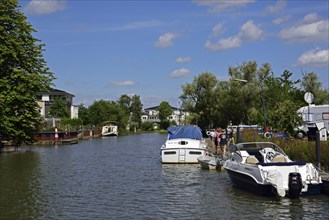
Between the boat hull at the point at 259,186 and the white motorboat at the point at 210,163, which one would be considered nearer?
the boat hull at the point at 259,186

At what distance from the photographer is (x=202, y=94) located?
92625 mm

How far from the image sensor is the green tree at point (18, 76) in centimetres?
4084

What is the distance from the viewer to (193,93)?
308 feet

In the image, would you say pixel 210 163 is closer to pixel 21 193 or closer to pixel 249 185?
pixel 249 185

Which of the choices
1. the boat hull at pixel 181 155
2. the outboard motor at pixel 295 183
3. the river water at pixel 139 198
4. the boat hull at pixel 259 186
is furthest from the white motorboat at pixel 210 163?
the outboard motor at pixel 295 183

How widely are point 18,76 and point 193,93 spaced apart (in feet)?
183

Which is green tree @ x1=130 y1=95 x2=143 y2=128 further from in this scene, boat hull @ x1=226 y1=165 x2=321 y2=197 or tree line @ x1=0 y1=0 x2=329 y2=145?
boat hull @ x1=226 y1=165 x2=321 y2=197

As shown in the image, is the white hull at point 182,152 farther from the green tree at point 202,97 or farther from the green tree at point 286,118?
the green tree at point 202,97

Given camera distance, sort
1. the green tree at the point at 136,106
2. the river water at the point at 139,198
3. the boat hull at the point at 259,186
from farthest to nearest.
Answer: the green tree at the point at 136,106, the boat hull at the point at 259,186, the river water at the point at 139,198

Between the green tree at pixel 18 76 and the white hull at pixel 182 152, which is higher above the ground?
the green tree at pixel 18 76

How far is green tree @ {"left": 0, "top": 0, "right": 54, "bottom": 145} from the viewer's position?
40.8m

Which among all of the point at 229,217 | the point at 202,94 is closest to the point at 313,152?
the point at 229,217

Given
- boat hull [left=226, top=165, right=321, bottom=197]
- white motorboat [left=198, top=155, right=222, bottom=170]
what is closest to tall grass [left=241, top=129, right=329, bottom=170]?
white motorboat [left=198, top=155, right=222, bottom=170]

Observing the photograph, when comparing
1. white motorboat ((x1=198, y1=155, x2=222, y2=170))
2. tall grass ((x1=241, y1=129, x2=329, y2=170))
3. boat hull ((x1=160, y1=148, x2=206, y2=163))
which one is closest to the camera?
tall grass ((x1=241, y1=129, x2=329, y2=170))
